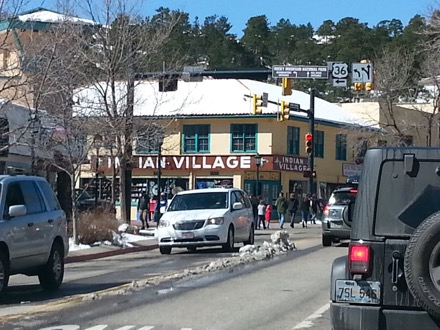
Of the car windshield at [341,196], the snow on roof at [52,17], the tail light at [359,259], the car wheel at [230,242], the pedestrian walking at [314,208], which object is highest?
the snow on roof at [52,17]

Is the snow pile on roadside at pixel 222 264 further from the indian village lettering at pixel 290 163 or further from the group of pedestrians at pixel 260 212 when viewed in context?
the indian village lettering at pixel 290 163

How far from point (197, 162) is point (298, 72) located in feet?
72.1

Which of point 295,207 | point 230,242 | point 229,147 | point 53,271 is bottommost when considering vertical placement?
point 295,207

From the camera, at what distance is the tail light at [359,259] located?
297 inches

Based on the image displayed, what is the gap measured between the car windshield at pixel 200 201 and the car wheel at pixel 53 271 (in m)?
8.82

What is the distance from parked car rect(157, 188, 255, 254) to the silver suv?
24.9 feet

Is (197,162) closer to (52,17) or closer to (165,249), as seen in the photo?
(52,17)

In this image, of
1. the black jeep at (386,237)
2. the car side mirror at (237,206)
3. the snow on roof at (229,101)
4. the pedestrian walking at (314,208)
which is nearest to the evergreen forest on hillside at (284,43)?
the snow on roof at (229,101)

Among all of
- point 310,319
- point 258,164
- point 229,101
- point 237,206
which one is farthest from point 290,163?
point 310,319

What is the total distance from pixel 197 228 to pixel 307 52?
9201 centimetres

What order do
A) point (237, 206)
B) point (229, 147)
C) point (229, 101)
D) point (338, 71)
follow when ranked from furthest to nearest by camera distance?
point (229, 101) → point (229, 147) → point (338, 71) → point (237, 206)

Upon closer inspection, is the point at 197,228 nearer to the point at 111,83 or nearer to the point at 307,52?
the point at 111,83

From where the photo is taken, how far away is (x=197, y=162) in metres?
54.9

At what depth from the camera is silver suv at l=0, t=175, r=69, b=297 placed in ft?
45.2
